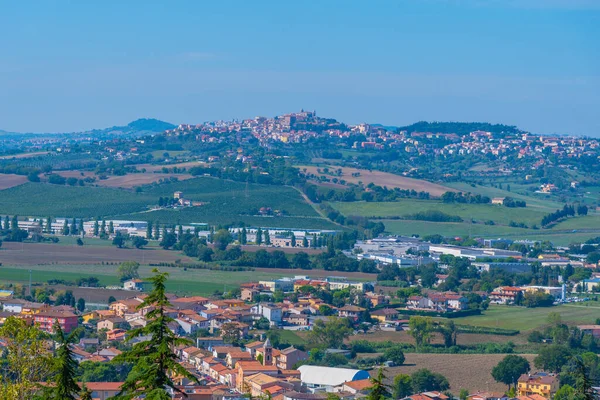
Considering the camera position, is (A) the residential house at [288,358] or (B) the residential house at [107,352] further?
(A) the residential house at [288,358]

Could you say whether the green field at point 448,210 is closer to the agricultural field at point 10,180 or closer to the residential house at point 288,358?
the agricultural field at point 10,180

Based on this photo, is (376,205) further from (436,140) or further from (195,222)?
(436,140)

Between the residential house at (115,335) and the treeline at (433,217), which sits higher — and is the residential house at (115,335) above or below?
below

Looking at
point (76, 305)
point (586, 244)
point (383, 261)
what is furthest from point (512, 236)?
point (76, 305)

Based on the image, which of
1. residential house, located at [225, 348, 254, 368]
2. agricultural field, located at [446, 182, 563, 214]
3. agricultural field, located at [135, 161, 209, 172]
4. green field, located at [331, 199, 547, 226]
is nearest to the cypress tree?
residential house, located at [225, 348, 254, 368]

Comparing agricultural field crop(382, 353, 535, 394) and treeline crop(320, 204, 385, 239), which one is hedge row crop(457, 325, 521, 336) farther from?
treeline crop(320, 204, 385, 239)

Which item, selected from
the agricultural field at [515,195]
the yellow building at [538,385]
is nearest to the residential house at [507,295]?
the yellow building at [538,385]

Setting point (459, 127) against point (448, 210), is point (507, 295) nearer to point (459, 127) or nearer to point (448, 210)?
point (448, 210)
